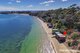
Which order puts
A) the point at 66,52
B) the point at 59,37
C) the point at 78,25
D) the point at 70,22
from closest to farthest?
the point at 66,52 < the point at 59,37 < the point at 78,25 < the point at 70,22

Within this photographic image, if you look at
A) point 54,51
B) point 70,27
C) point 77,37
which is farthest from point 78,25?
point 54,51

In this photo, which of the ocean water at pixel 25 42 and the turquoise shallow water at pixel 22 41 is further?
the turquoise shallow water at pixel 22 41

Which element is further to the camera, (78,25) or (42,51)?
(78,25)

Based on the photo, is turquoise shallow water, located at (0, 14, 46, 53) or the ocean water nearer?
the ocean water

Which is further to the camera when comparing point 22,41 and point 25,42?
point 22,41

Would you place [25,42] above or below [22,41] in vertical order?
A: above

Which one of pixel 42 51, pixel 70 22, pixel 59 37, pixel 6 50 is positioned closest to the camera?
pixel 42 51

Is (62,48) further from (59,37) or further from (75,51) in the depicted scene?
(59,37)

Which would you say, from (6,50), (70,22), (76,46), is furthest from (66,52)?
(70,22)

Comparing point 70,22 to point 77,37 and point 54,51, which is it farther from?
point 54,51
